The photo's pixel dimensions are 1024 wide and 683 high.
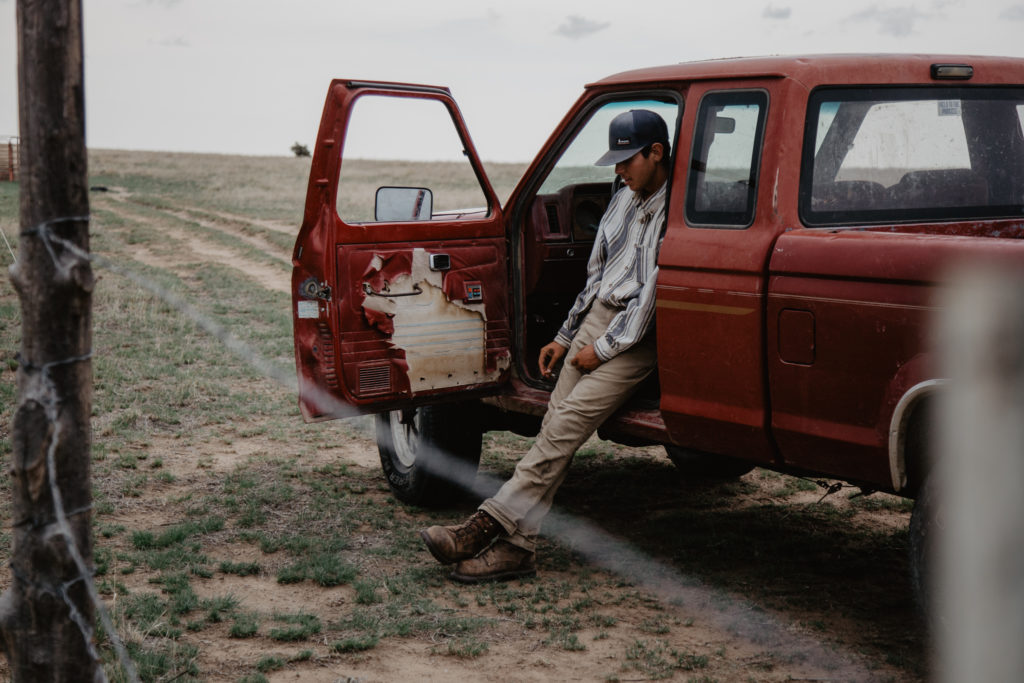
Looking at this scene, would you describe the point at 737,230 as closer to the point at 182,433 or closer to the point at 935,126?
the point at 935,126

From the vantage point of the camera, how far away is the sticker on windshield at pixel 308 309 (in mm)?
4391

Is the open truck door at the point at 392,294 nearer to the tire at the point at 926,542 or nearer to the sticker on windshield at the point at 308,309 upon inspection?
the sticker on windshield at the point at 308,309

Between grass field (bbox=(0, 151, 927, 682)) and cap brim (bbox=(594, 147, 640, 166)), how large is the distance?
66.0 inches

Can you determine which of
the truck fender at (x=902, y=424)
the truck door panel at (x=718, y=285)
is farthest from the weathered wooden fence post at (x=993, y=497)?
the truck door panel at (x=718, y=285)

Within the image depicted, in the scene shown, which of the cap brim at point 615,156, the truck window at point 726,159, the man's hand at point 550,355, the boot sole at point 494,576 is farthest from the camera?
the man's hand at point 550,355

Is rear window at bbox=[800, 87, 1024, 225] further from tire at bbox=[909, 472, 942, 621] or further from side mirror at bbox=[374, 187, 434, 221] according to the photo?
Result: side mirror at bbox=[374, 187, 434, 221]

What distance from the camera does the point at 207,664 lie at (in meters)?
3.51

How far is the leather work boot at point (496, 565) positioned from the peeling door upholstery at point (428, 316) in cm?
74

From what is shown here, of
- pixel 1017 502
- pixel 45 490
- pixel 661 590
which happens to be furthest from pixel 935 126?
pixel 45 490

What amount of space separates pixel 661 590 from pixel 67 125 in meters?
2.81

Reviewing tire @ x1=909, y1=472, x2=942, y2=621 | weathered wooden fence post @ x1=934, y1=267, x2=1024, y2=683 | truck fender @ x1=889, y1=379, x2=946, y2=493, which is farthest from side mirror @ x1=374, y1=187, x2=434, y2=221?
weathered wooden fence post @ x1=934, y1=267, x2=1024, y2=683

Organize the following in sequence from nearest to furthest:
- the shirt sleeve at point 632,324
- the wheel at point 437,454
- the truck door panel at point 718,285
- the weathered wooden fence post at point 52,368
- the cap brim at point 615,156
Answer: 1. the weathered wooden fence post at point 52,368
2. the truck door panel at point 718,285
3. the shirt sleeve at point 632,324
4. the cap brim at point 615,156
5. the wheel at point 437,454

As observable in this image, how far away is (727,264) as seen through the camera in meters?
3.63

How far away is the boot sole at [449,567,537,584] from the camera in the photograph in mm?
4285
